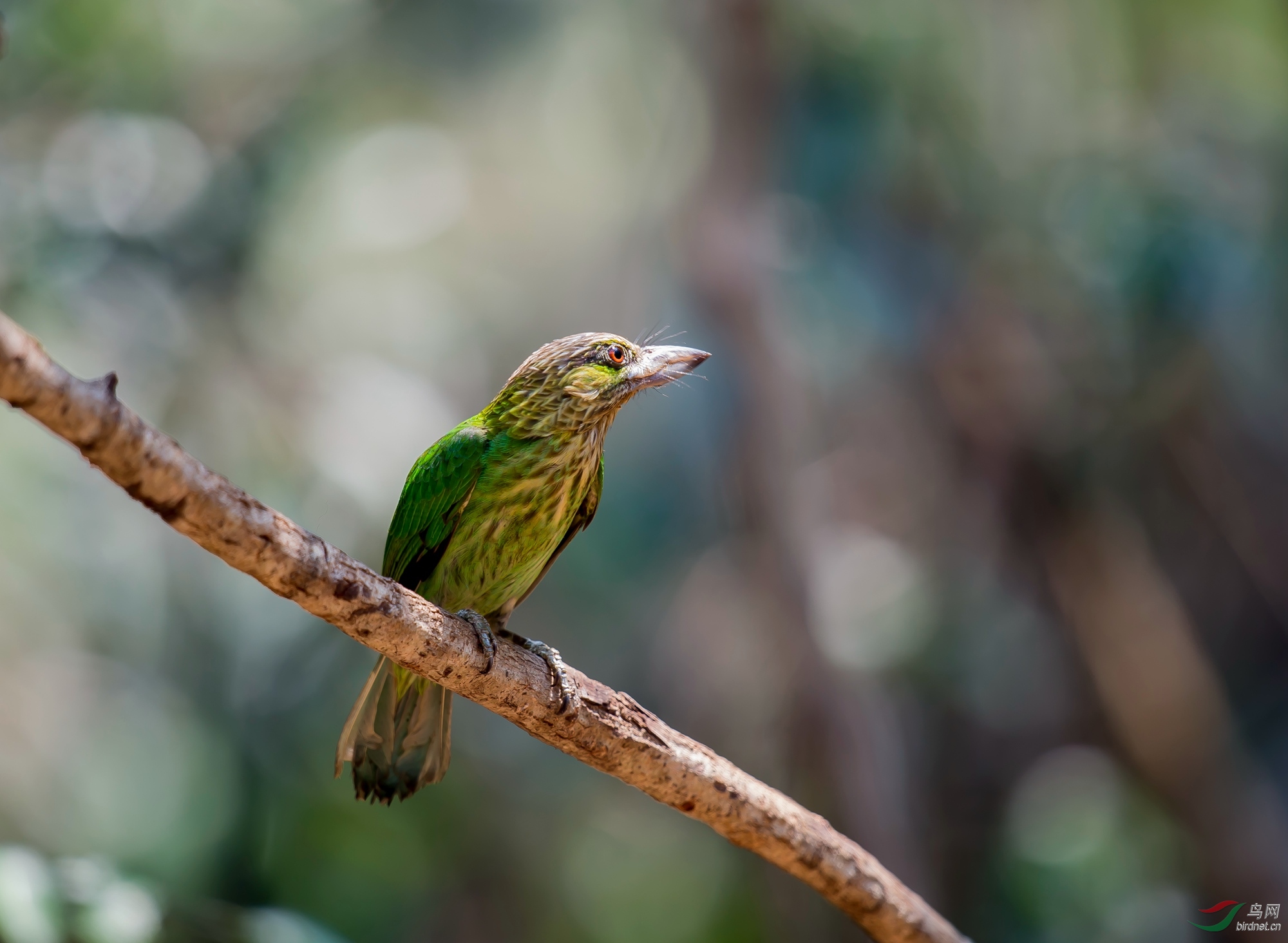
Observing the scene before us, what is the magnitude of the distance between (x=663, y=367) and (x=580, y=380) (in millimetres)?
324

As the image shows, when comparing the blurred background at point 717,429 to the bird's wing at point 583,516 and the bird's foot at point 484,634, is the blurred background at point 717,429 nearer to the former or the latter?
the bird's wing at point 583,516

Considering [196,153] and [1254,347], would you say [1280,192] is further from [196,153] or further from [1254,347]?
[196,153]

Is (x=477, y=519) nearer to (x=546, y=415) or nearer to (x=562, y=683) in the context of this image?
(x=546, y=415)

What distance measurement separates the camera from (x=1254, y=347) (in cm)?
828

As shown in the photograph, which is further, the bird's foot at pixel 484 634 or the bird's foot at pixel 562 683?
the bird's foot at pixel 562 683

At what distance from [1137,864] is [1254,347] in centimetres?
410

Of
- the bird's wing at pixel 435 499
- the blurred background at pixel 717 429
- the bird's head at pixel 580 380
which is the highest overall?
the blurred background at pixel 717 429

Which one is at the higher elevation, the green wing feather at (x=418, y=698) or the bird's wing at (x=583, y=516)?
the bird's wing at (x=583, y=516)

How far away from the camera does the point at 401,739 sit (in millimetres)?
3475

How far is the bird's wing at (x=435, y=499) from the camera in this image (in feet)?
11.2

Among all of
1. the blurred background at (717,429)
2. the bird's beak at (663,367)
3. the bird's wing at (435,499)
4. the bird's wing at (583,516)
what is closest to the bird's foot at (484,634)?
the bird's wing at (435,499)

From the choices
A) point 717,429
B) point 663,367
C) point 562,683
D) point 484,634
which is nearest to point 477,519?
point 484,634

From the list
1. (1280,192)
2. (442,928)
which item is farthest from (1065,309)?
(442,928)

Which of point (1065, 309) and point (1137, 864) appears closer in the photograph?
point (1137, 864)
